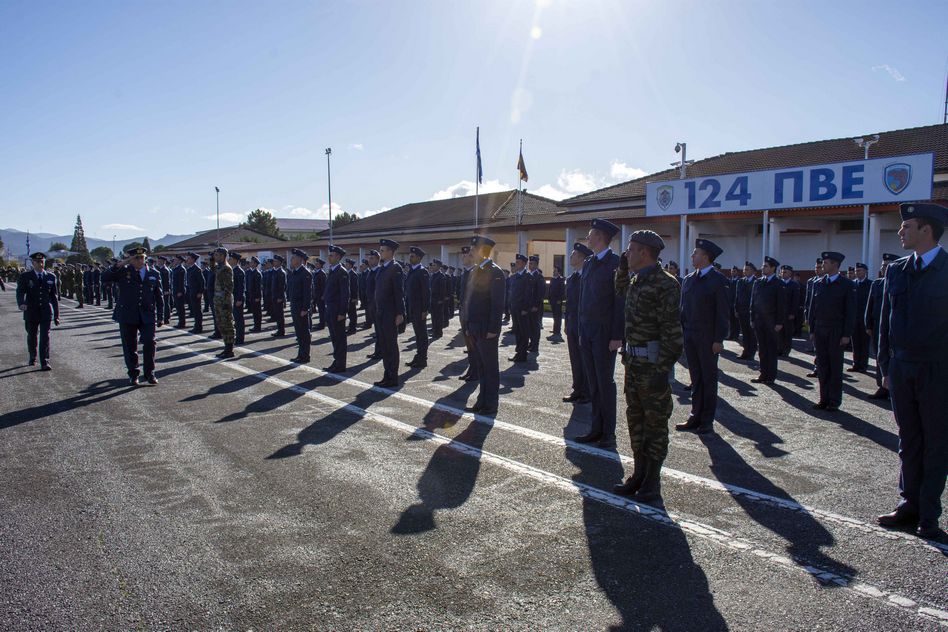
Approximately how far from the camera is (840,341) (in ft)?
26.5

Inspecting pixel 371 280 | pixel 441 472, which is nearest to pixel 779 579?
pixel 441 472

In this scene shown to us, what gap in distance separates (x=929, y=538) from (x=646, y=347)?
2.16 m

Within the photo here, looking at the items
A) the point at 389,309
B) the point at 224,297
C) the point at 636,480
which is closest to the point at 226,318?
the point at 224,297

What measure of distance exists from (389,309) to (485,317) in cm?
215

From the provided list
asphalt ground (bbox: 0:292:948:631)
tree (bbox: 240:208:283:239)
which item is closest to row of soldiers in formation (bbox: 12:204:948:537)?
asphalt ground (bbox: 0:292:948:631)

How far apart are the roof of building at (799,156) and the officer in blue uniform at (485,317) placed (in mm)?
22258

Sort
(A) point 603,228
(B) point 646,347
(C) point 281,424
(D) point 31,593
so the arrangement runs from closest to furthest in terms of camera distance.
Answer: (D) point 31,593, (B) point 646,347, (A) point 603,228, (C) point 281,424

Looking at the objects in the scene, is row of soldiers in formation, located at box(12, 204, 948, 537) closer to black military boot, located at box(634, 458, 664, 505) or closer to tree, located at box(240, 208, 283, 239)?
black military boot, located at box(634, 458, 664, 505)

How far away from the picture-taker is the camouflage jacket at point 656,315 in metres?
4.71

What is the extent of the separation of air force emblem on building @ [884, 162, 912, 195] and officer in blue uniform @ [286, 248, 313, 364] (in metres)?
17.7

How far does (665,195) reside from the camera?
79.7 ft

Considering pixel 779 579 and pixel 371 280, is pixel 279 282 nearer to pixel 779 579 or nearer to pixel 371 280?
pixel 371 280

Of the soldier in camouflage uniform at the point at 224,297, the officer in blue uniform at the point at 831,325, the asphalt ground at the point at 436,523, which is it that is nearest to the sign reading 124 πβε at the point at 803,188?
the officer in blue uniform at the point at 831,325

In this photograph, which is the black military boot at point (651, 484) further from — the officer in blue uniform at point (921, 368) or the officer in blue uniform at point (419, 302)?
the officer in blue uniform at point (419, 302)
